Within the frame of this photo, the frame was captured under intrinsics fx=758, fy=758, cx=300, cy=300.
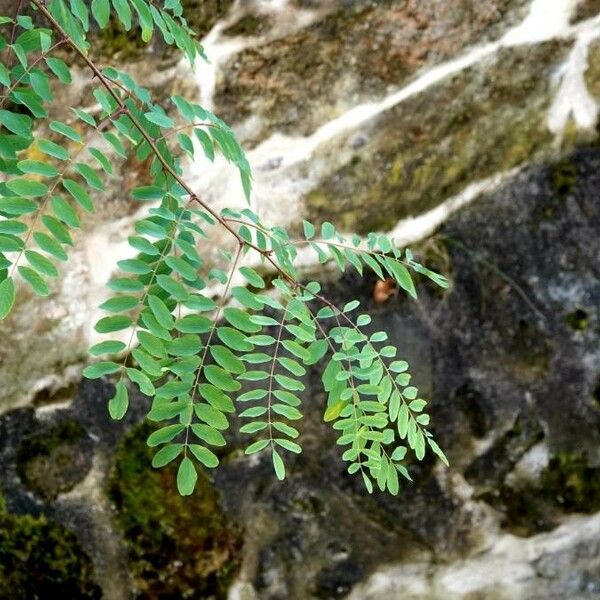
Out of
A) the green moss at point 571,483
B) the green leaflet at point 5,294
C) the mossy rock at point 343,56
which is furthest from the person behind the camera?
the green moss at point 571,483

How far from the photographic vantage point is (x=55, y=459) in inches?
67.6

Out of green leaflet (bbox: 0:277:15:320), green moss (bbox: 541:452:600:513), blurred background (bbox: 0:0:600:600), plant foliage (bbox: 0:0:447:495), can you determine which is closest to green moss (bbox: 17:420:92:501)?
blurred background (bbox: 0:0:600:600)

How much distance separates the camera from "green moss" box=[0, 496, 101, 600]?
1704 mm

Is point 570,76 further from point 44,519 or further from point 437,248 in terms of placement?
point 44,519

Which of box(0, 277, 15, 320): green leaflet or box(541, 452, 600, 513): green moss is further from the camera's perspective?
box(541, 452, 600, 513): green moss

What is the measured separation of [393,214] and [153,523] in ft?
3.05

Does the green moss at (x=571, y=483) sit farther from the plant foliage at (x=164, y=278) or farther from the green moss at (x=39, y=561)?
the green moss at (x=39, y=561)

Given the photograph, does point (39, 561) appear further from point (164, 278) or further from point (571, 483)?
point (571, 483)

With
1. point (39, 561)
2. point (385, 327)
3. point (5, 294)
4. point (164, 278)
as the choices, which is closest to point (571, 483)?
point (385, 327)

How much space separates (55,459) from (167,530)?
0.31 meters

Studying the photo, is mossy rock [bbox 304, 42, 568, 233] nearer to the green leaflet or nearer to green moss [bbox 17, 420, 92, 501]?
green moss [bbox 17, 420, 92, 501]

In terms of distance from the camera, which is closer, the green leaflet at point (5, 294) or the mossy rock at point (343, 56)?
the green leaflet at point (5, 294)

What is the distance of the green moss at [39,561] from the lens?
5.59 feet

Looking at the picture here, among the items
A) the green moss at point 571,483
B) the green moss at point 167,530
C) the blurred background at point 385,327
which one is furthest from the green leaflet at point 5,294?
the green moss at point 571,483
